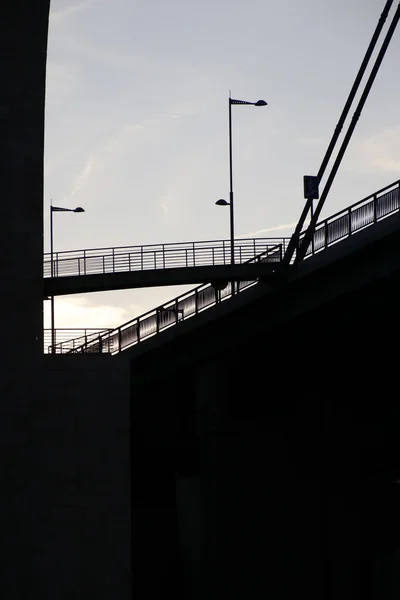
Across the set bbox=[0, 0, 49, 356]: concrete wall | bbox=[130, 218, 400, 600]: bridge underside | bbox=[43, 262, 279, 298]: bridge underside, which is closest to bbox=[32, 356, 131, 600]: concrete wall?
bbox=[0, 0, 49, 356]: concrete wall

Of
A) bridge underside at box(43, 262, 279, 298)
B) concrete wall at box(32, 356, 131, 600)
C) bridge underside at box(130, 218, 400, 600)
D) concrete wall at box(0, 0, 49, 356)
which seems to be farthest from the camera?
bridge underside at box(43, 262, 279, 298)

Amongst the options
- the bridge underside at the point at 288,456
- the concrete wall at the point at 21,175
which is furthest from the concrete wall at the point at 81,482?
the bridge underside at the point at 288,456

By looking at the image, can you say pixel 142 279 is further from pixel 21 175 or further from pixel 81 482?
pixel 81 482

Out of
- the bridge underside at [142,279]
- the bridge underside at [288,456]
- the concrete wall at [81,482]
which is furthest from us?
the bridge underside at [142,279]

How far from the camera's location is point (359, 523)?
1905 inches

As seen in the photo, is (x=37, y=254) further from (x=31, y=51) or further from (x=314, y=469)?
(x=314, y=469)

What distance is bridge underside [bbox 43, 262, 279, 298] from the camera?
155 ft

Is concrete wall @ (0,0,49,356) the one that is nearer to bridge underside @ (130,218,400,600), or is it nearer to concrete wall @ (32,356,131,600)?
concrete wall @ (32,356,131,600)

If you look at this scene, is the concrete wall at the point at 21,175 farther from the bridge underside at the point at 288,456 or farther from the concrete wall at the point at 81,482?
the bridge underside at the point at 288,456

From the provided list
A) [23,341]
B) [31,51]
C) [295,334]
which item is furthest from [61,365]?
[295,334]

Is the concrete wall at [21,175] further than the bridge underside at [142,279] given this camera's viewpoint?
No

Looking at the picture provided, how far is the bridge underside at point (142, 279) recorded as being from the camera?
47.3 meters

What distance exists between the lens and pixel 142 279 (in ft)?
167

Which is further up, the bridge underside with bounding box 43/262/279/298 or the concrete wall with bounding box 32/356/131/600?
the bridge underside with bounding box 43/262/279/298
